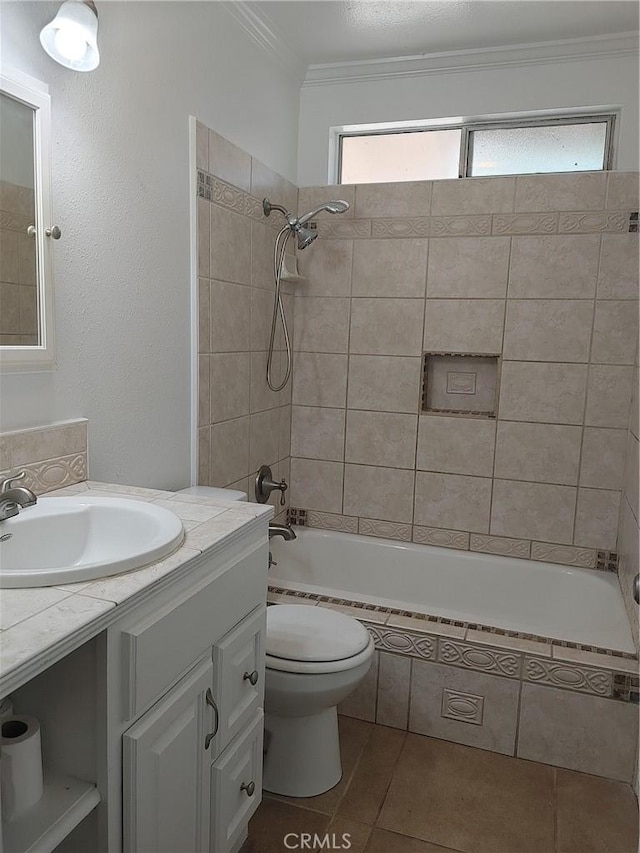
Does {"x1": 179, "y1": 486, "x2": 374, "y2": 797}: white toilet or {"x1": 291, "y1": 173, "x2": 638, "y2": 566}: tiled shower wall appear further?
{"x1": 291, "y1": 173, "x2": 638, "y2": 566}: tiled shower wall

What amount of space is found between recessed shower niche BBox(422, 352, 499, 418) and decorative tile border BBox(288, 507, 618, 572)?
535 millimetres

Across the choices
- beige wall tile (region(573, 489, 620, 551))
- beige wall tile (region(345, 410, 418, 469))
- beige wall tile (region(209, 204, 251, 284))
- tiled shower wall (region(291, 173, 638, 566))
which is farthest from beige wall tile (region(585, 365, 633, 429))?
beige wall tile (region(209, 204, 251, 284))

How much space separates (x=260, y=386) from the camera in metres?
2.62

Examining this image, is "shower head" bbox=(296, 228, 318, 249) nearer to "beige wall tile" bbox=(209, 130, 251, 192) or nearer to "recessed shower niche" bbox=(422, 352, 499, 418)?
"beige wall tile" bbox=(209, 130, 251, 192)

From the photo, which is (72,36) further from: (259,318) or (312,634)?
(312,634)

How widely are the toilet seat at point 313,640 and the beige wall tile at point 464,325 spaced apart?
4.12 feet

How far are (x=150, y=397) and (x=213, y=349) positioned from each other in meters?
0.38

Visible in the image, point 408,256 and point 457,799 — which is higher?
point 408,256

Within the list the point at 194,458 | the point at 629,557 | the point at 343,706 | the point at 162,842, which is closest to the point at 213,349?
the point at 194,458

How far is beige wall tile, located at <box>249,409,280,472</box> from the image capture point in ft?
8.50

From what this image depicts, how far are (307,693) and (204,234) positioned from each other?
144 centimetres

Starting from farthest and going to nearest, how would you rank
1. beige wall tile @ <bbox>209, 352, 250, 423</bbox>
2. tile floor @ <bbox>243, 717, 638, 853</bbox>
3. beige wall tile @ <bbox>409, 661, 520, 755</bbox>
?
1. beige wall tile @ <bbox>209, 352, 250, 423</bbox>
2. beige wall tile @ <bbox>409, 661, 520, 755</bbox>
3. tile floor @ <bbox>243, 717, 638, 853</bbox>

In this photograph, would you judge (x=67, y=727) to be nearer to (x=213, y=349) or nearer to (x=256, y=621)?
(x=256, y=621)

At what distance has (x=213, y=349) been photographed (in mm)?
2221
